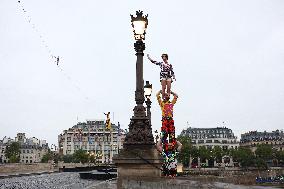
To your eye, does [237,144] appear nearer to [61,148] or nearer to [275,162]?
[275,162]

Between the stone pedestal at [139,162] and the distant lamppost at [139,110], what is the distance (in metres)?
0.25

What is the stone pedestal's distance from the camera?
1203 centimetres

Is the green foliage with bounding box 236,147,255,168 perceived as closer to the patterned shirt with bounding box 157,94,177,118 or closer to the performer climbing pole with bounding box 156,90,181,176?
the performer climbing pole with bounding box 156,90,181,176

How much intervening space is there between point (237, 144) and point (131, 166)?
17612cm

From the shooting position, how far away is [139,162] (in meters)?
12.1

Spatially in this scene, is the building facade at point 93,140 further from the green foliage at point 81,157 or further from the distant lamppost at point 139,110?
the distant lamppost at point 139,110

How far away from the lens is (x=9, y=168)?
46.0 metres

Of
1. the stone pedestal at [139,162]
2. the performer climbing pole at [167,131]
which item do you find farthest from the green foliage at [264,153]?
the stone pedestal at [139,162]

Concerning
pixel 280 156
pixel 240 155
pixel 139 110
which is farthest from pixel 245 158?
pixel 139 110

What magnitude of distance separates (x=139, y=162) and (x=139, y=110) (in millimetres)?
1974

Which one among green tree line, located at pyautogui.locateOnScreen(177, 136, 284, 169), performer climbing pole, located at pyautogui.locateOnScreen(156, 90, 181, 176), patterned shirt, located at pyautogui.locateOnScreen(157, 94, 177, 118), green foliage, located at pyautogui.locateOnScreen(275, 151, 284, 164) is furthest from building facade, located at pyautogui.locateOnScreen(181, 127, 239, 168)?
patterned shirt, located at pyautogui.locateOnScreen(157, 94, 177, 118)

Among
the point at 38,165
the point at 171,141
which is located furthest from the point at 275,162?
the point at 171,141

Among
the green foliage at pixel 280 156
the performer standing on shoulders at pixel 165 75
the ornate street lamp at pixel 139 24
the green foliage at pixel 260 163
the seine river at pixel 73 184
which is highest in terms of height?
the ornate street lamp at pixel 139 24

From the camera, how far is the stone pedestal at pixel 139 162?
1203 cm
